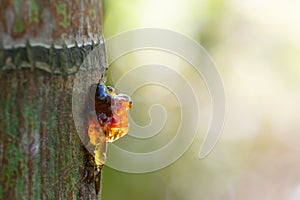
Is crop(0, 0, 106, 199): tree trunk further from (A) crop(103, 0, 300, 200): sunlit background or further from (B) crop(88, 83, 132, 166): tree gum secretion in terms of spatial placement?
(A) crop(103, 0, 300, 200): sunlit background

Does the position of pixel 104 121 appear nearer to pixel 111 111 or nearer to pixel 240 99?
pixel 111 111

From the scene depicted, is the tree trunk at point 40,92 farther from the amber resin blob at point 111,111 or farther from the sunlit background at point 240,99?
the sunlit background at point 240,99

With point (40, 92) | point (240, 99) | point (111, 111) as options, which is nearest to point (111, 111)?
point (111, 111)

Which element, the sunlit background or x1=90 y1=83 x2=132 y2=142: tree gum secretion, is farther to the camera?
the sunlit background

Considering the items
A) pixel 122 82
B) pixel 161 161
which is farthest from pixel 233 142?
pixel 122 82

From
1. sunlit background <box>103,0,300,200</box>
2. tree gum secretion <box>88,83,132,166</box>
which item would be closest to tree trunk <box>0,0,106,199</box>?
tree gum secretion <box>88,83,132,166</box>

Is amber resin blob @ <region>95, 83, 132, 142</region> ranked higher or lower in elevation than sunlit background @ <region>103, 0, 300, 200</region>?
lower

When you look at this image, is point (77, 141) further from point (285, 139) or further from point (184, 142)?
point (285, 139)
